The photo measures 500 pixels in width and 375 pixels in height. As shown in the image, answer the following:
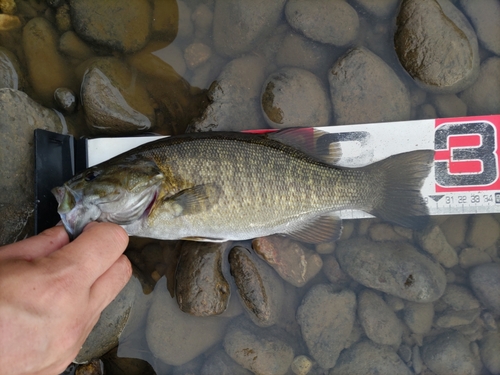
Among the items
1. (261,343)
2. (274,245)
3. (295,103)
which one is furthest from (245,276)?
(295,103)

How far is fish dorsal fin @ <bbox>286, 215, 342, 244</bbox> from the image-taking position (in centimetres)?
275

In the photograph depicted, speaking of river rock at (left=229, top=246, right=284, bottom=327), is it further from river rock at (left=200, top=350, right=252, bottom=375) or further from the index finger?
the index finger

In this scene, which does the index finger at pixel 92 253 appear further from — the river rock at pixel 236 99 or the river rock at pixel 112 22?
the river rock at pixel 112 22

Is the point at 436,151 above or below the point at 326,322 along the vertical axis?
above

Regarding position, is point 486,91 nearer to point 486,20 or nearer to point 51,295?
point 486,20

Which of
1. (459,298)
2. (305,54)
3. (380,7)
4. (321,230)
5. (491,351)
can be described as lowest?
(491,351)

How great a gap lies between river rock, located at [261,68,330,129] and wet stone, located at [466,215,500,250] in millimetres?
1593

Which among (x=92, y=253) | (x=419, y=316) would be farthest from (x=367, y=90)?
(x=92, y=253)

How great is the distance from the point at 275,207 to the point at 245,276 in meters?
0.63

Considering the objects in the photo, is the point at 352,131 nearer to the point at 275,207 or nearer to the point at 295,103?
the point at 295,103

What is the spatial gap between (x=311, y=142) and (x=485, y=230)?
1.77 metres

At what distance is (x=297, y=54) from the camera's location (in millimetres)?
3055

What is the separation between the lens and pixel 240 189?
245 centimetres

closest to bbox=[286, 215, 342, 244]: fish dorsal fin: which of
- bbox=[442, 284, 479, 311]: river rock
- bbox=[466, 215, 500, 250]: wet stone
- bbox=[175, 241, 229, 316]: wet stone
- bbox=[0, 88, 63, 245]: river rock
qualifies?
bbox=[175, 241, 229, 316]: wet stone
